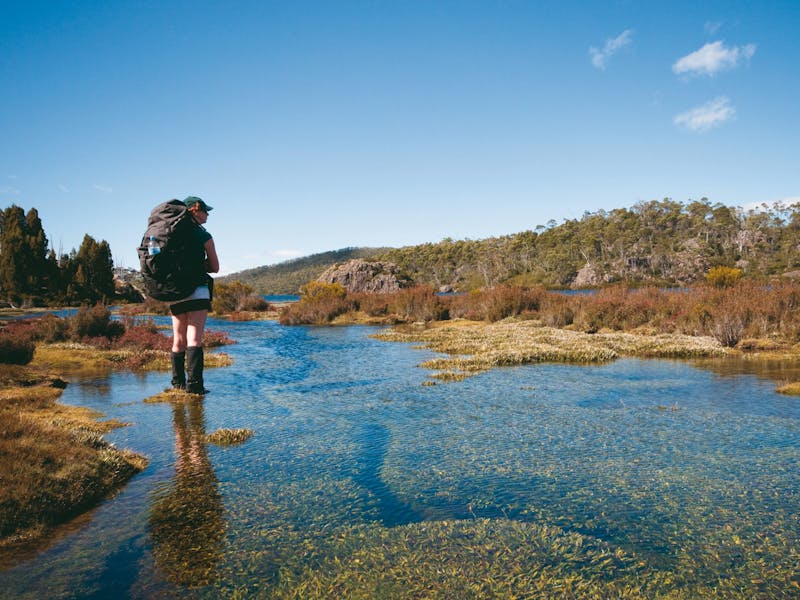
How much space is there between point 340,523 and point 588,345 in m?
15.6

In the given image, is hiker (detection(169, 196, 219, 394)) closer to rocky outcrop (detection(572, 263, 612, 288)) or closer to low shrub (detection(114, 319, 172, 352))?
low shrub (detection(114, 319, 172, 352))

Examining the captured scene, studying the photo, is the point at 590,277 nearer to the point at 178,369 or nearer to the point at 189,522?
the point at 178,369

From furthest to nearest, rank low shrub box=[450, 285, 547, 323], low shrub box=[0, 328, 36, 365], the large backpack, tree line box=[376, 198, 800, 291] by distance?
tree line box=[376, 198, 800, 291] → low shrub box=[450, 285, 547, 323] → low shrub box=[0, 328, 36, 365] → the large backpack

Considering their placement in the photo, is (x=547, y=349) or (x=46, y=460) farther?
(x=547, y=349)

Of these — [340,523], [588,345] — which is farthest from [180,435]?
[588,345]

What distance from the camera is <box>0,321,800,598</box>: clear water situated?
360 centimetres

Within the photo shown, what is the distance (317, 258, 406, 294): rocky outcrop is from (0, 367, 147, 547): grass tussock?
80964 millimetres

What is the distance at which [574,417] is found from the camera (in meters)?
8.23

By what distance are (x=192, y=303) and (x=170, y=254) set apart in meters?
0.81

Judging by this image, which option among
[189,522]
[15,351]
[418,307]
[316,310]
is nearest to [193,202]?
[189,522]

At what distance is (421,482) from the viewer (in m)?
5.27

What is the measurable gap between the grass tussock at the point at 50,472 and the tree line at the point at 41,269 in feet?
216

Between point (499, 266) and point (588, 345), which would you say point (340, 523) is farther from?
point (499, 266)

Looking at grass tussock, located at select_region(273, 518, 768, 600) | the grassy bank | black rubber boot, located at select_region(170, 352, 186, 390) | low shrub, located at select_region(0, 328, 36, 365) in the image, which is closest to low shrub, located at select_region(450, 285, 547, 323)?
low shrub, located at select_region(0, 328, 36, 365)
